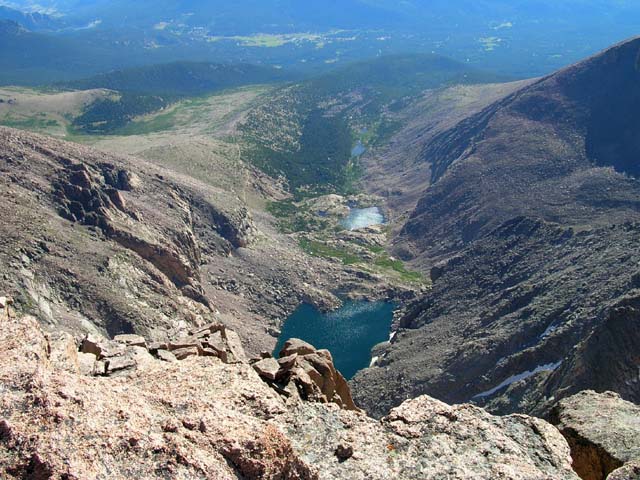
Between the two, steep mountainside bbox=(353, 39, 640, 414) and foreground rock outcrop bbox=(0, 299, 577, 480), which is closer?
foreground rock outcrop bbox=(0, 299, 577, 480)

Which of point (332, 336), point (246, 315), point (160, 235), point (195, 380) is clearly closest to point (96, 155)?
point (160, 235)

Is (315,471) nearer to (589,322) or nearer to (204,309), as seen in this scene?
(589,322)

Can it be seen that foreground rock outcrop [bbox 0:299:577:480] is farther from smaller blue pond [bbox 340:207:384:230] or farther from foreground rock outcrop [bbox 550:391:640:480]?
smaller blue pond [bbox 340:207:384:230]

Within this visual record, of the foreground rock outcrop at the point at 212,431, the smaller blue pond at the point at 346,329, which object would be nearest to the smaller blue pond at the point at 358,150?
the smaller blue pond at the point at 346,329

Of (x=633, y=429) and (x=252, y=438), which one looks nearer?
(x=252, y=438)

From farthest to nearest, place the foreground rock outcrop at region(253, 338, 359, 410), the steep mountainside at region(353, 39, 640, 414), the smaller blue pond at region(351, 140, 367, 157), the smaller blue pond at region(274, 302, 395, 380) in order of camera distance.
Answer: the smaller blue pond at region(351, 140, 367, 157) → the smaller blue pond at region(274, 302, 395, 380) → the steep mountainside at region(353, 39, 640, 414) → the foreground rock outcrop at region(253, 338, 359, 410)

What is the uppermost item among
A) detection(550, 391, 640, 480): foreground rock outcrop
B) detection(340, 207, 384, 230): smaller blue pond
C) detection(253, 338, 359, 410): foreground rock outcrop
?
detection(253, 338, 359, 410): foreground rock outcrop

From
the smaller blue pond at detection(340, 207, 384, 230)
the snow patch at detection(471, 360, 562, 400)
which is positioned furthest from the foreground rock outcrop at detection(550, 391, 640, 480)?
the smaller blue pond at detection(340, 207, 384, 230)
